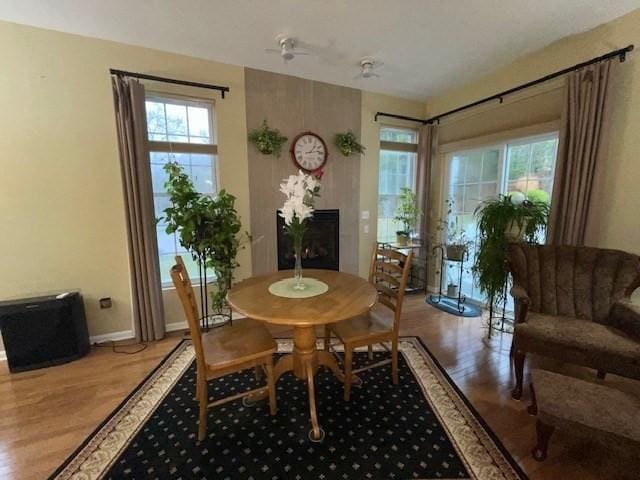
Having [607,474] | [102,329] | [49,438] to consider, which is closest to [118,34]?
[102,329]

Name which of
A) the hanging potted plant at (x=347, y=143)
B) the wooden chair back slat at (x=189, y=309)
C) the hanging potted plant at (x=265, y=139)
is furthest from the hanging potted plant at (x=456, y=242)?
the wooden chair back slat at (x=189, y=309)

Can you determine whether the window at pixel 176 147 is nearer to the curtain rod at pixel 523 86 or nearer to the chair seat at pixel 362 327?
the chair seat at pixel 362 327

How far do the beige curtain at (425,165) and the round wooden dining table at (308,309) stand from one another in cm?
233

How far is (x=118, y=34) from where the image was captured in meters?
2.44

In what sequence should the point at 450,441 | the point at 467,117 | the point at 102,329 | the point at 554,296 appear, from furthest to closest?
the point at 467,117, the point at 102,329, the point at 554,296, the point at 450,441

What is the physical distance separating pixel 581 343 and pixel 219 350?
2.29 m

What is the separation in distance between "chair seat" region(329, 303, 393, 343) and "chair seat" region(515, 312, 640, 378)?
3.08 feet

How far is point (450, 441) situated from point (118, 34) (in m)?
3.89

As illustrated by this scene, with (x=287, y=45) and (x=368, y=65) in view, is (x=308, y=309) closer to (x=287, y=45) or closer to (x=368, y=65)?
(x=287, y=45)

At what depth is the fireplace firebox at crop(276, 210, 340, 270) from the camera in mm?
3511

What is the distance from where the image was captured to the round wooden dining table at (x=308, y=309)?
4.90 feet

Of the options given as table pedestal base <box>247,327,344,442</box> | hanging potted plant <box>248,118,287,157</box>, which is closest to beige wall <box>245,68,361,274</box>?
hanging potted plant <box>248,118,287,157</box>

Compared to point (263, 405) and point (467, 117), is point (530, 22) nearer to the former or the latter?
point (467, 117)

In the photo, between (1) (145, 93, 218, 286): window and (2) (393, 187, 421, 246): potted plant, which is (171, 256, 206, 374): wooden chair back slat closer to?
(1) (145, 93, 218, 286): window
